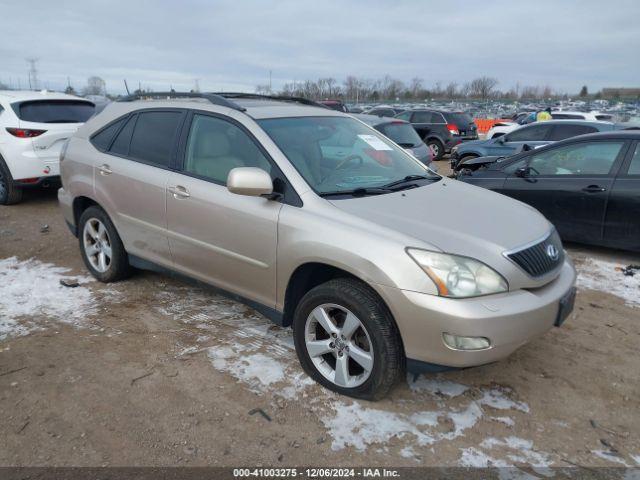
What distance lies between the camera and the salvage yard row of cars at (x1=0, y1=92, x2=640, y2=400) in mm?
2809

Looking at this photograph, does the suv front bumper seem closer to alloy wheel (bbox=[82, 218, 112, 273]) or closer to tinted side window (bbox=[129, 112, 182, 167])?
tinted side window (bbox=[129, 112, 182, 167])

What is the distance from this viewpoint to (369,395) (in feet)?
10.1

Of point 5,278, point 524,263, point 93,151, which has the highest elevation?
point 93,151

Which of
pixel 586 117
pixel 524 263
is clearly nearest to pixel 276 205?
pixel 524 263

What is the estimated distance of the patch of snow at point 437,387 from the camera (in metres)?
3.32

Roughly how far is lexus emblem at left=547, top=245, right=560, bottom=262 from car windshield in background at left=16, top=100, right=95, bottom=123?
25.2 ft

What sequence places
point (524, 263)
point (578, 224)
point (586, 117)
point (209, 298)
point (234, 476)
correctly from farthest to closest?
1. point (586, 117)
2. point (578, 224)
3. point (209, 298)
4. point (524, 263)
5. point (234, 476)

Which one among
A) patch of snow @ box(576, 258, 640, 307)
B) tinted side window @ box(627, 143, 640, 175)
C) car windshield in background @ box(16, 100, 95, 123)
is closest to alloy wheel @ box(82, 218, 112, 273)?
car windshield in background @ box(16, 100, 95, 123)

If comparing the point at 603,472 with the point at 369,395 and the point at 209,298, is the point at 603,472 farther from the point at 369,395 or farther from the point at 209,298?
the point at 209,298

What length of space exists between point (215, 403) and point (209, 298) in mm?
1657

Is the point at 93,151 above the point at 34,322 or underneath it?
above

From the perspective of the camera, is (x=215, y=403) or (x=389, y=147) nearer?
(x=215, y=403)

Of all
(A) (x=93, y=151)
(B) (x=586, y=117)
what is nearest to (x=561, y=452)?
(A) (x=93, y=151)

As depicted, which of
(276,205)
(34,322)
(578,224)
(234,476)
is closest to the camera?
(234,476)
